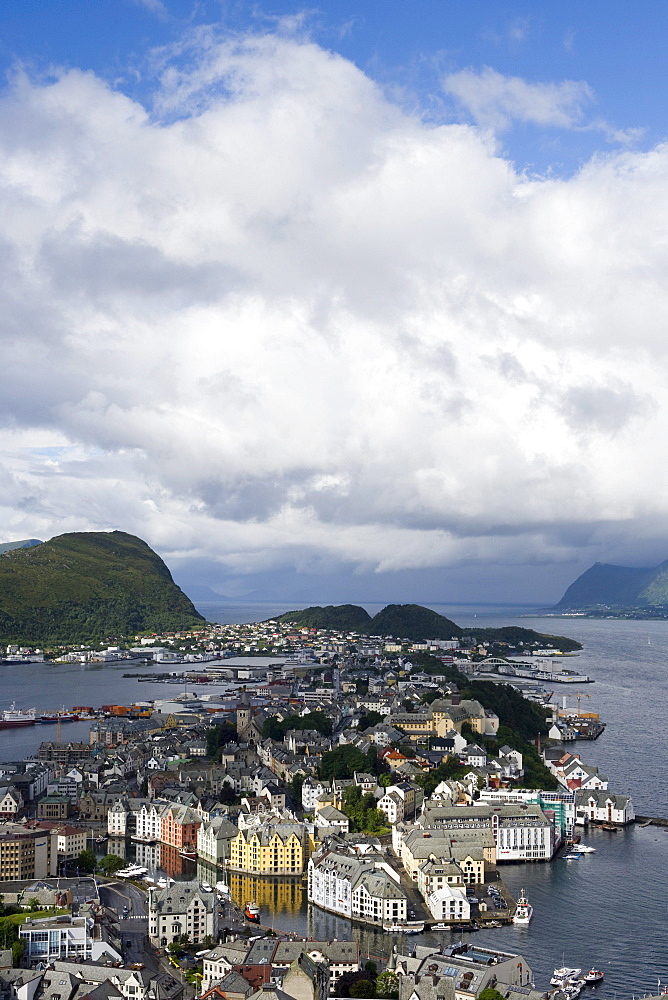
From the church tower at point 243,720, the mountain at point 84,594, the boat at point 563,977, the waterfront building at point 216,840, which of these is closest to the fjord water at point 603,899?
the boat at point 563,977

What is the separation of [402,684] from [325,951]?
38.3 metres

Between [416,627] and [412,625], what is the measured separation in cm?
64

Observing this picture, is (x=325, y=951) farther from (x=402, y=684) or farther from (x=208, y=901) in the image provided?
(x=402, y=684)

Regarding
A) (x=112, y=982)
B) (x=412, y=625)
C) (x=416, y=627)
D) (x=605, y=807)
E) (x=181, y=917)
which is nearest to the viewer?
(x=112, y=982)

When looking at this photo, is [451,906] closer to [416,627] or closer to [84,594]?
[416,627]

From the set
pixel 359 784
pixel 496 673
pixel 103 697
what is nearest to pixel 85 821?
pixel 359 784

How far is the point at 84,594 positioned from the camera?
95.8m

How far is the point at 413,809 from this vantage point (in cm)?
2456

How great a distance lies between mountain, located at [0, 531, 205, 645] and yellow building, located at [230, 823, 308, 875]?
64.2 meters

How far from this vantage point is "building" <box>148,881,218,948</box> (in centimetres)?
1627

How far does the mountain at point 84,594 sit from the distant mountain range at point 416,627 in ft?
45.8

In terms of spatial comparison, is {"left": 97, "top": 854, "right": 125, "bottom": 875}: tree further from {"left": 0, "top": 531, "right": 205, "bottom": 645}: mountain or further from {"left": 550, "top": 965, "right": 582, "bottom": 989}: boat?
{"left": 0, "top": 531, "right": 205, "bottom": 645}: mountain

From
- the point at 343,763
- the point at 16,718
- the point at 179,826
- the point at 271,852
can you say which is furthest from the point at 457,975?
the point at 16,718

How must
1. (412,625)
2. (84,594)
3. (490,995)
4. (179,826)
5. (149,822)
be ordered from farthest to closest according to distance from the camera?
(84,594)
(412,625)
(149,822)
(179,826)
(490,995)
